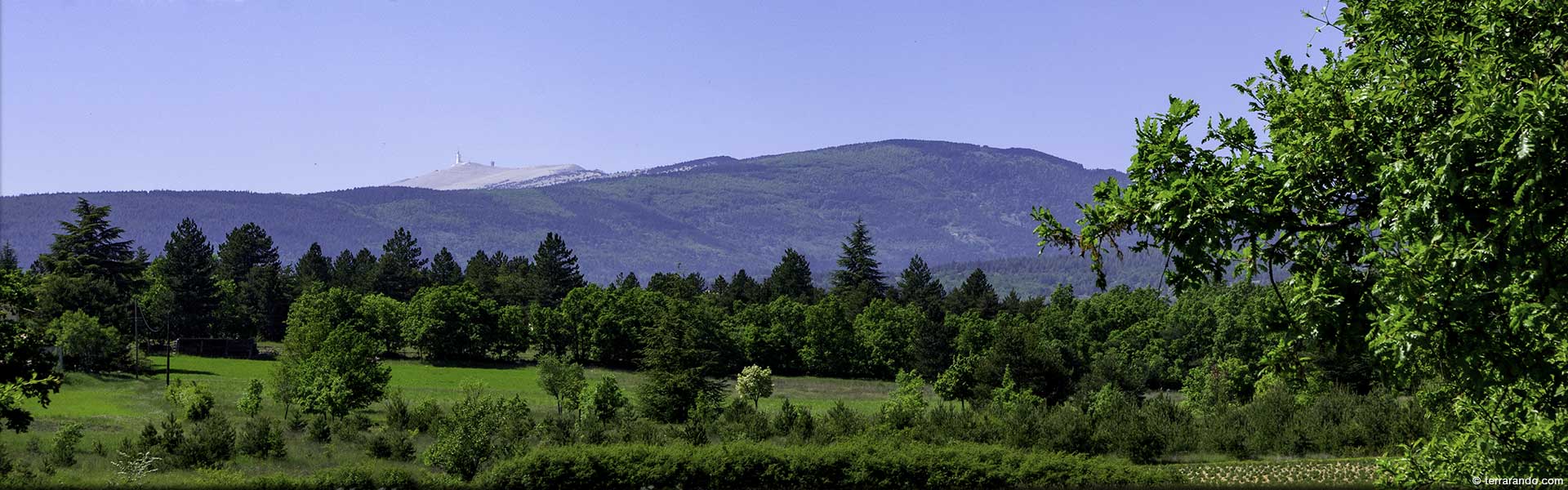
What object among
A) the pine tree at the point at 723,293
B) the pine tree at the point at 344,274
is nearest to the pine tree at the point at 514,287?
the pine tree at the point at 344,274

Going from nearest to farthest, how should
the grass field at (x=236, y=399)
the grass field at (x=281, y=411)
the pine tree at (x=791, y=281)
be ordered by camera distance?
the grass field at (x=281, y=411) → the grass field at (x=236, y=399) → the pine tree at (x=791, y=281)

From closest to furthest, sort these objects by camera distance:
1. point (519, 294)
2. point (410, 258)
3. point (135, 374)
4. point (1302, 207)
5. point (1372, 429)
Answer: point (1302, 207)
point (1372, 429)
point (135, 374)
point (519, 294)
point (410, 258)

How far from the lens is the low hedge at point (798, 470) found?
39.0 metres

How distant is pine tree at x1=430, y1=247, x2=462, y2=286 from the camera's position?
149025 mm

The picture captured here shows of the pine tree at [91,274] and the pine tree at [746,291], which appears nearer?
the pine tree at [91,274]

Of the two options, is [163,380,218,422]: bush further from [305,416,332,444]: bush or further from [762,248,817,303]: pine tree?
[762,248,817,303]: pine tree

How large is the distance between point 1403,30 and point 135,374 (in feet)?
299

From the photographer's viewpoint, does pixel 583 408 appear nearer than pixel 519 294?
Yes

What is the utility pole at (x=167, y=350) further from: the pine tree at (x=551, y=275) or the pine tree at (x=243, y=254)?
the pine tree at (x=551, y=275)

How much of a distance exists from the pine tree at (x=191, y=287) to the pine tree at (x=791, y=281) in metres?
59.6

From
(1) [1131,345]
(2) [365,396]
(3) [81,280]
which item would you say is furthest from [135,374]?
(1) [1131,345]

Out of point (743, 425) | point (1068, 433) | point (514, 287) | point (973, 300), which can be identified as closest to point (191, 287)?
point (514, 287)

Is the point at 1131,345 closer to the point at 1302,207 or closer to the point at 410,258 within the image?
the point at 1302,207

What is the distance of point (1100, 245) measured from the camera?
8.58 meters
